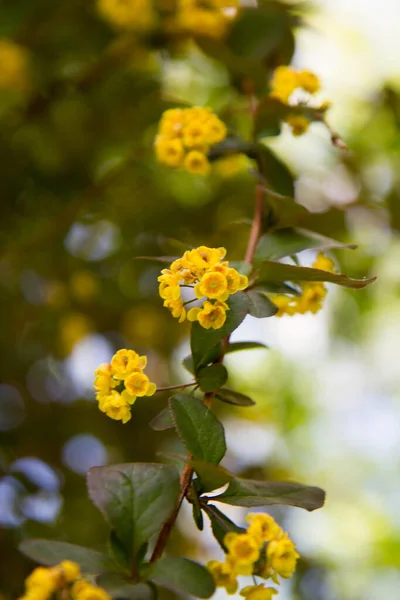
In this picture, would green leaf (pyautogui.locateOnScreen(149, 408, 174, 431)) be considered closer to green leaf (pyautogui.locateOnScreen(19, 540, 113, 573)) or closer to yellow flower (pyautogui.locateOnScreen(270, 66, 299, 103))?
green leaf (pyautogui.locateOnScreen(19, 540, 113, 573))

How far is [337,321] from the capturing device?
1786 millimetres

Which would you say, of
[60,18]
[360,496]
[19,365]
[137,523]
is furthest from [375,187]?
[360,496]

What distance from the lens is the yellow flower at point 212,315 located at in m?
0.56

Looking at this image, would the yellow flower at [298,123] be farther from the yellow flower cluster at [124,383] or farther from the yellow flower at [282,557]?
the yellow flower at [282,557]

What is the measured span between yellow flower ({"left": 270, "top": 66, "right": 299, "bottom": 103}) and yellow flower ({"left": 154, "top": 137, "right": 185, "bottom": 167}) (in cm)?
13

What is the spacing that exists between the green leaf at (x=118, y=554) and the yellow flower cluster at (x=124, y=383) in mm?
98

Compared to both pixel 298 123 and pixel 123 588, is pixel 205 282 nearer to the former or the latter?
pixel 123 588

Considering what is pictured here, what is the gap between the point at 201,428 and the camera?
1.85ft

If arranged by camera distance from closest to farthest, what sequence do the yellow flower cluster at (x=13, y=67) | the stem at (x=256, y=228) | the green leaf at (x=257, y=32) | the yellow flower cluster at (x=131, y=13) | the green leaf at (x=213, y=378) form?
the green leaf at (x=213, y=378), the stem at (x=256, y=228), the green leaf at (x=257, y=32), the yellow flower cluster at (x=131, y=13), the yellow flower cluster at (x=13, y=67)

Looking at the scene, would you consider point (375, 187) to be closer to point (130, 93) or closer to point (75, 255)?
point (130, 93)

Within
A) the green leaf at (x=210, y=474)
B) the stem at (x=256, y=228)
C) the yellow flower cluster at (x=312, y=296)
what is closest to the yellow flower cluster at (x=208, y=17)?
the stem at (x=256, y=228)

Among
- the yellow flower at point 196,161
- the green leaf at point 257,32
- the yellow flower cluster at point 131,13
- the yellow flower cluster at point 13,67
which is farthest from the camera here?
the yellow flower cluster at point 13,67

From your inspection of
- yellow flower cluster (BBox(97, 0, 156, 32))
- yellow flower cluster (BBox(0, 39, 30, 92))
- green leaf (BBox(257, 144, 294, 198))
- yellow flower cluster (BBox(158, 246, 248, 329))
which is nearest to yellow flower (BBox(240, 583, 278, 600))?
yellow flower cluster (BBox(158, 246, 248, 329))

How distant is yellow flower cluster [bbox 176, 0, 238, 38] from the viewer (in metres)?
1.03
